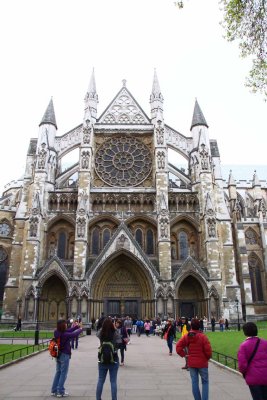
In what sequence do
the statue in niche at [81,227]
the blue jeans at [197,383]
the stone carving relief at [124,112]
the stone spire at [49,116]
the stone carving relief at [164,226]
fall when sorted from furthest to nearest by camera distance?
1. the stone carving relief at [124,112]
2. the stone spire at [49,116]
3. the stone carving relief at [164,226]
4. the statue in niche at [81,227]
5. the blue jeans at [197,383]

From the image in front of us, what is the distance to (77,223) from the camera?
30.3 meters

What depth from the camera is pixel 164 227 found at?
30.6 metres

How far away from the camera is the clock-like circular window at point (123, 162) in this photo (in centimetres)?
3422

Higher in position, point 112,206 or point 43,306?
point 112,206

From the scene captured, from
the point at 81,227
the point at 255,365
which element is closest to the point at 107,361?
the point at 255,365

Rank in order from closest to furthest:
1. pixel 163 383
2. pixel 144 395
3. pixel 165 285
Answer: pixel 144 395 → pixel 163 383 → pixel 165 285

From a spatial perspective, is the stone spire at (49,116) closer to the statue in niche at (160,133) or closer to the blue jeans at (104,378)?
the statue in niche at (160,133)

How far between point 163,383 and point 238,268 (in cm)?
2913

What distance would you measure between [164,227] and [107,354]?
24463mm

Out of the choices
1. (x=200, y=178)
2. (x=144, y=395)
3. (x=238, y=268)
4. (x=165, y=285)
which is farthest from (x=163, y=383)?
(x=238, y=268)

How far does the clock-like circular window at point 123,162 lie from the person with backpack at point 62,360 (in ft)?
87.5

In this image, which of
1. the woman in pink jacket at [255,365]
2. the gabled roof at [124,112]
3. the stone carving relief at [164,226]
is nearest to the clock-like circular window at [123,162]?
the gabled roof at [124,112]

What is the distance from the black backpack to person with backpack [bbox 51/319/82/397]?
1272mm

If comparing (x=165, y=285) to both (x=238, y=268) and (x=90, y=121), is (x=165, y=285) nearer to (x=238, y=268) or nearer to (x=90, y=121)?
(x=238, y=268)
